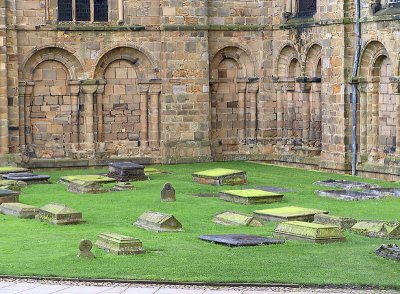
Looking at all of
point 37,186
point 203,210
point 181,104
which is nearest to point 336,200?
point 203,210

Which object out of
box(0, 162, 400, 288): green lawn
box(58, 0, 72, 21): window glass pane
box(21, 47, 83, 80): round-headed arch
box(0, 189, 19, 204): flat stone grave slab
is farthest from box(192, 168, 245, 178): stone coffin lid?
box(58, 0, 72, 21): window glass pane

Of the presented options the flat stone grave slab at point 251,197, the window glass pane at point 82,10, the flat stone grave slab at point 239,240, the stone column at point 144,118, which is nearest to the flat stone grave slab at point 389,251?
the flat stone grave slab at point 239,240

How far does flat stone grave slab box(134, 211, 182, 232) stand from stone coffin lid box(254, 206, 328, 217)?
2478 millimetres

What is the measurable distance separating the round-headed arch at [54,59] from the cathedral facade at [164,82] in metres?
0.03

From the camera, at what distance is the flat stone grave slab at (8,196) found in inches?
1380

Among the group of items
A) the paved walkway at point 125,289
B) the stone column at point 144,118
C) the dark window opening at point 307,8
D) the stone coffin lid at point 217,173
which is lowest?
the paved walkway at point 125,289

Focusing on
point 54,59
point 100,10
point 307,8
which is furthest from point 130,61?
point 307,8

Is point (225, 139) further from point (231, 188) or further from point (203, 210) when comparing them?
point (203, 210)

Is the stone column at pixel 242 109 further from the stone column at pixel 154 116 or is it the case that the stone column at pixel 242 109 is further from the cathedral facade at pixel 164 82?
the stone column at pixel 154 116

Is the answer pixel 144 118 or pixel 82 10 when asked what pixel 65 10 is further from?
pixel 144 118

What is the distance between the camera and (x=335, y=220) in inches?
1196

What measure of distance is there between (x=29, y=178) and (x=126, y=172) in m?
2.84

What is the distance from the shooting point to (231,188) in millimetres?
38781

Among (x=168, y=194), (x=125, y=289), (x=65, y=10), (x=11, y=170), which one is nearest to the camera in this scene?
(x=125, y=289)
